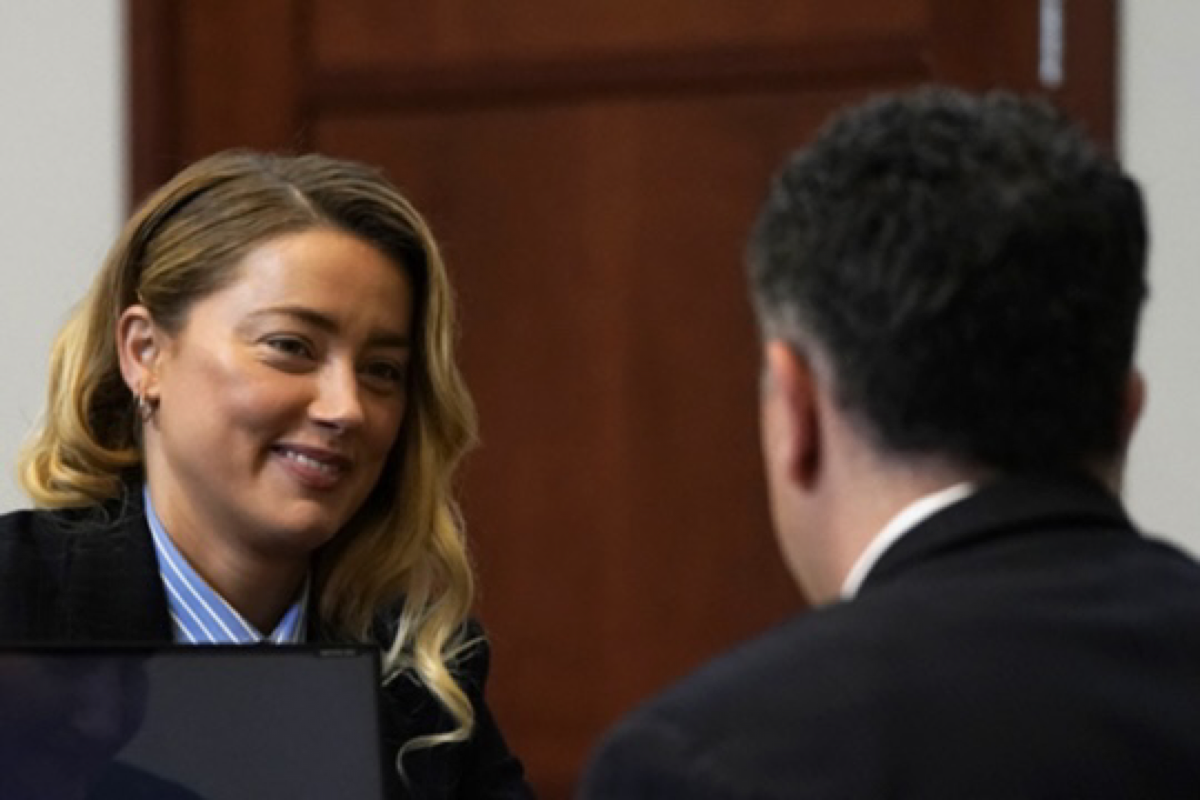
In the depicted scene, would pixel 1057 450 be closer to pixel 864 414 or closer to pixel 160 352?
pixel 864 414

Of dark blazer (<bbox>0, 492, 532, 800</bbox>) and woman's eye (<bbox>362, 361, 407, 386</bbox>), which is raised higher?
woman's eye (<bbox>362, 361, 407, 386</bbox>)

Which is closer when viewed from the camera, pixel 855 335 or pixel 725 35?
pixel 855 335

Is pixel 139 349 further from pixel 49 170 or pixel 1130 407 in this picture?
pixel 49 170

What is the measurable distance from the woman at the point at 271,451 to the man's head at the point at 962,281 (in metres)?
1.04

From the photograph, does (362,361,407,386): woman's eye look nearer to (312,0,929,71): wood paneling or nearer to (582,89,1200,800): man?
(582,89,1200,800): man

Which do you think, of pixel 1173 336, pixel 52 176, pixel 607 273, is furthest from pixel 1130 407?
pixel 52 176

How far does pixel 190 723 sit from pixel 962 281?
854 mm

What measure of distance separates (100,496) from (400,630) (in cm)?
29

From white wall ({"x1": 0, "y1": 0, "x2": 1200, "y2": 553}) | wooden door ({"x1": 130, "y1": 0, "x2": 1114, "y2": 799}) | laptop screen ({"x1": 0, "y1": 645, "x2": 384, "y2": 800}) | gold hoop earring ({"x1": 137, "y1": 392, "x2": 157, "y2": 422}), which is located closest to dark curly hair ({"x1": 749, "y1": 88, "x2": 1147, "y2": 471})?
laptop screen ({"x1": 0, "y1": 645, "x2": 384, "y2": 800})

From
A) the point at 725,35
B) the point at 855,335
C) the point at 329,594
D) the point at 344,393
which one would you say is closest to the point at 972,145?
the point at 855,335

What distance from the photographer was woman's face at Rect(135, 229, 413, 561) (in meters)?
2.20

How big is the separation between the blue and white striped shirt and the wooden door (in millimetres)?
1372

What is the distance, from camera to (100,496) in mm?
2291

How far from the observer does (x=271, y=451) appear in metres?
2.21
